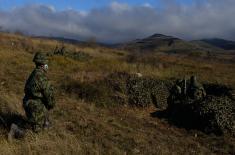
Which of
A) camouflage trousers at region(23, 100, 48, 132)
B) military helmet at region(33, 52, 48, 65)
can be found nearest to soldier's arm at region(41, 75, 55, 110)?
camouflage trousers at region(23, 100, 48, 132)

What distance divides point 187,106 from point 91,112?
120 inches

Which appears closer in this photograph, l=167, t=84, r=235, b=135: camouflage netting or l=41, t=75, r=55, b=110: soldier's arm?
l=41, t=75, r=55, b=110: soldier's arm

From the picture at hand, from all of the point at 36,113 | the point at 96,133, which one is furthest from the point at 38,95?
the point at 96,133

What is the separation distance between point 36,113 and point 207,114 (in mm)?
5961

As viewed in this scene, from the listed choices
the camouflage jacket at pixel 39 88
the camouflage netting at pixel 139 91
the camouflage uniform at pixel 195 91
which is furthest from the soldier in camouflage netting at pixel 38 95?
the camouflage uniform at pixel 195 91

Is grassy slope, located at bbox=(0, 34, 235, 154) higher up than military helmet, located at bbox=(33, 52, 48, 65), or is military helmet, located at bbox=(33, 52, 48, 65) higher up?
military helmet, located at bbox=(33, 52, 48, 65)

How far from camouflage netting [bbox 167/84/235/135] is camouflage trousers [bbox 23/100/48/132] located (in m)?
5.59

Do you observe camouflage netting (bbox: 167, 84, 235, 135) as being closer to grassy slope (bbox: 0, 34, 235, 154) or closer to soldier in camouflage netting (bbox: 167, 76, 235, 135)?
soldier in camouflage netting (bbox: 167, 76, 235, 135)

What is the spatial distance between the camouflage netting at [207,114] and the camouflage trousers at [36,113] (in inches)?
220

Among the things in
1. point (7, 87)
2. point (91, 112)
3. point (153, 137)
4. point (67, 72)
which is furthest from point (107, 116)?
point (67, 72)

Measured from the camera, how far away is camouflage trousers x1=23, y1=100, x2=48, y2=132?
895 cm

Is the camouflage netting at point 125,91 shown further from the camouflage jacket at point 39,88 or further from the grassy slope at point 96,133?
the camouflage jacket at point 39,88

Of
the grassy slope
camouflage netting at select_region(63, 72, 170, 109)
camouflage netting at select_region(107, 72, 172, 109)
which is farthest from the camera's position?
camouflage netting at select_region(107, 72, 172, 109)

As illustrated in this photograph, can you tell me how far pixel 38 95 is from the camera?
350 inches
